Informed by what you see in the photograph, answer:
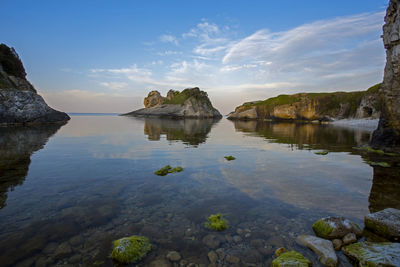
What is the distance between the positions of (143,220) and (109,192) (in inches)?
129

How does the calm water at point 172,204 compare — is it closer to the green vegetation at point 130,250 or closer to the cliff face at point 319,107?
the green vegetation at point 130,250

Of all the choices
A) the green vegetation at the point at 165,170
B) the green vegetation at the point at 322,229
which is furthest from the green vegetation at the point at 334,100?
the green vegetation at the point at 322,229

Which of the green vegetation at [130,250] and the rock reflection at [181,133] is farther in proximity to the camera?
the rock reflection at [181,133]

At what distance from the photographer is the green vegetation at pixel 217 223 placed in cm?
644

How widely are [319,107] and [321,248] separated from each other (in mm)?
98765

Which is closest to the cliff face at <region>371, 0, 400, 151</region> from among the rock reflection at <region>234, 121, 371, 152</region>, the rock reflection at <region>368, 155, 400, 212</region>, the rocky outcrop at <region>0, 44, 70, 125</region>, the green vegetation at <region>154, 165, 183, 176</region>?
the rock reflection at <region>234, 121, 371, 152</region>

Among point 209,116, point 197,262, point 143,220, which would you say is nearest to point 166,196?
point 143,220

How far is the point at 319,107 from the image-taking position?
89000mm

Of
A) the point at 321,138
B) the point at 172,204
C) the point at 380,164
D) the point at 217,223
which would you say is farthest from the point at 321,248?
the point at 321,138

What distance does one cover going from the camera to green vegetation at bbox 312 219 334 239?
6.01m

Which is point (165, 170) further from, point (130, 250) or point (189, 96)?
point (189, 96)

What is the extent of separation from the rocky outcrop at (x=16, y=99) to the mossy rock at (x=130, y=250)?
189 feet

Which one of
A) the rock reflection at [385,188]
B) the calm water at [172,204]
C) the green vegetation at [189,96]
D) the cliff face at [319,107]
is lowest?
the rock reflection at [385,188]

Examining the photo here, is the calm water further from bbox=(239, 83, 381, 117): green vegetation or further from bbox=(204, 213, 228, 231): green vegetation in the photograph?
bbox=(239, 83, 381, 117): green vegetation
